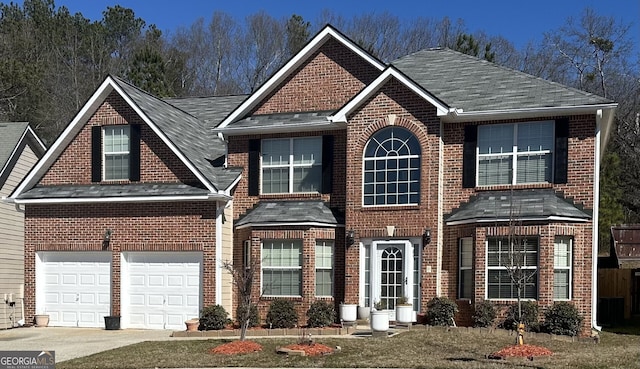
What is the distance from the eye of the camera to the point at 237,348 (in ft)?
51.1

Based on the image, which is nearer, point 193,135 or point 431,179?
point 431,179

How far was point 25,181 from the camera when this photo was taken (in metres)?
22.5

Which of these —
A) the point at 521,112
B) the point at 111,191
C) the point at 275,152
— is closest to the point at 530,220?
the point at 521,112

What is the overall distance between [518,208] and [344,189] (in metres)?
5.00

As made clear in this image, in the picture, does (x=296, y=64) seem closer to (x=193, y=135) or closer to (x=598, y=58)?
(x=193, y=135)

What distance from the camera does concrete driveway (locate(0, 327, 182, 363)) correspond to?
16938mm

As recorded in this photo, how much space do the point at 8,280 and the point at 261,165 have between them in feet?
29.4

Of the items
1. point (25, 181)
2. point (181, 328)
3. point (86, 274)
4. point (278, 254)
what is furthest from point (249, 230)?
point (25, 181)

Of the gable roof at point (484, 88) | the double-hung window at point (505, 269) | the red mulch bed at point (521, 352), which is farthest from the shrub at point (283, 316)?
the red mulch bed at point (521, 352)

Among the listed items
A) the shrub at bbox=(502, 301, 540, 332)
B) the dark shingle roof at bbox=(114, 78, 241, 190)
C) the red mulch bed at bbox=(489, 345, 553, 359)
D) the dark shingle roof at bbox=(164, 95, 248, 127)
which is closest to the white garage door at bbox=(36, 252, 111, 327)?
the dark shingle roof at bbox=(114, 78, 241, 190)

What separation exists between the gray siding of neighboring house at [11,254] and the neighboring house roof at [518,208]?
13606mm

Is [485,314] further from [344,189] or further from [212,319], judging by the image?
[212,319]

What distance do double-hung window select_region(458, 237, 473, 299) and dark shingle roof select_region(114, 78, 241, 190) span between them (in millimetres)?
6932

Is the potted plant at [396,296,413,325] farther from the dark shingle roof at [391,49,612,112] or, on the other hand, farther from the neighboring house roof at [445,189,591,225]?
the dark shingle roof at [391,49,612,112]
